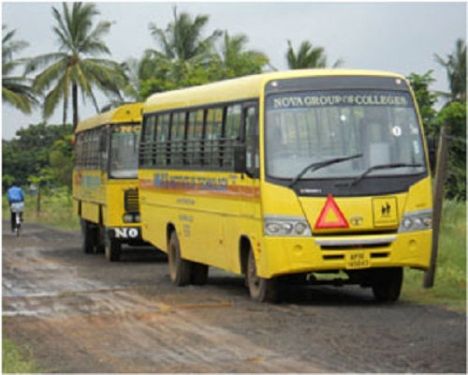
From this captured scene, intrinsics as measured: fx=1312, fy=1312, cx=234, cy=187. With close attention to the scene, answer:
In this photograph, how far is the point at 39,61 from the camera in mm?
57625

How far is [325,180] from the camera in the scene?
598 inches

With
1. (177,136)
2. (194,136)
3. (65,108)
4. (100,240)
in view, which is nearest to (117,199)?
(100,240)

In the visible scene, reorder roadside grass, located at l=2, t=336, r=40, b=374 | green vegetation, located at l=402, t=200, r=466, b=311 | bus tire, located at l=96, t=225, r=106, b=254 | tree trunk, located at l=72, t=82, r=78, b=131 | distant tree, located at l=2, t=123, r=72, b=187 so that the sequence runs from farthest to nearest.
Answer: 1. distant tree, located at l=2, t=123, r=72, b=187
2. tree trunk, located at l=72, t=82, r=78, b=131
3. bus tire, located at l=96, t=225, r=106, b=254
4. green vegetation, located at l=402, t=200, r=466, b=311
5. roadside grass, located at l=2, t=336, r=40, b=374

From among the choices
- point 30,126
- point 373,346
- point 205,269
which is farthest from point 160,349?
point 30,126

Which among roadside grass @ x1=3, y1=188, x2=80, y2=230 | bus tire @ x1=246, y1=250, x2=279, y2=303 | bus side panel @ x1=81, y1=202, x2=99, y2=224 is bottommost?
roadside grass @ x1=3, y1=188, x2=80, y2=230

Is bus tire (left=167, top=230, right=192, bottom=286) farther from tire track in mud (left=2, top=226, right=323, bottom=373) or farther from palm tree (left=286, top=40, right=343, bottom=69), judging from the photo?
palm tree (left=286, top=40, right=343, bottom=69)

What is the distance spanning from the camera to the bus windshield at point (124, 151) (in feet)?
82.3

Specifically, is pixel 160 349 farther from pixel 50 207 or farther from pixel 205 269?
pixel 50 207

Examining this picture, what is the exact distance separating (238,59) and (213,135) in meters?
27.5

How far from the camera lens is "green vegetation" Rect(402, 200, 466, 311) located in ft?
53.3

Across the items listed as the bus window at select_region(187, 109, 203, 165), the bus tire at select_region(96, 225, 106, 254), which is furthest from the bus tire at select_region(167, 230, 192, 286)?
the bus tire at select_region(96, 225, 106, 254)

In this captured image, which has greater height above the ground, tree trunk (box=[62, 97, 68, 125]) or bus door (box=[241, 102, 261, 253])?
tree trunk (box=[62, 97, 68, 125])

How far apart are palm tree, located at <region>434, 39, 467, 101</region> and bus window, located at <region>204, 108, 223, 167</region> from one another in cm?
4132

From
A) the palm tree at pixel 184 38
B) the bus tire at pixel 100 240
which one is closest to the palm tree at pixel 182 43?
the palm tree at pixel 184 38
